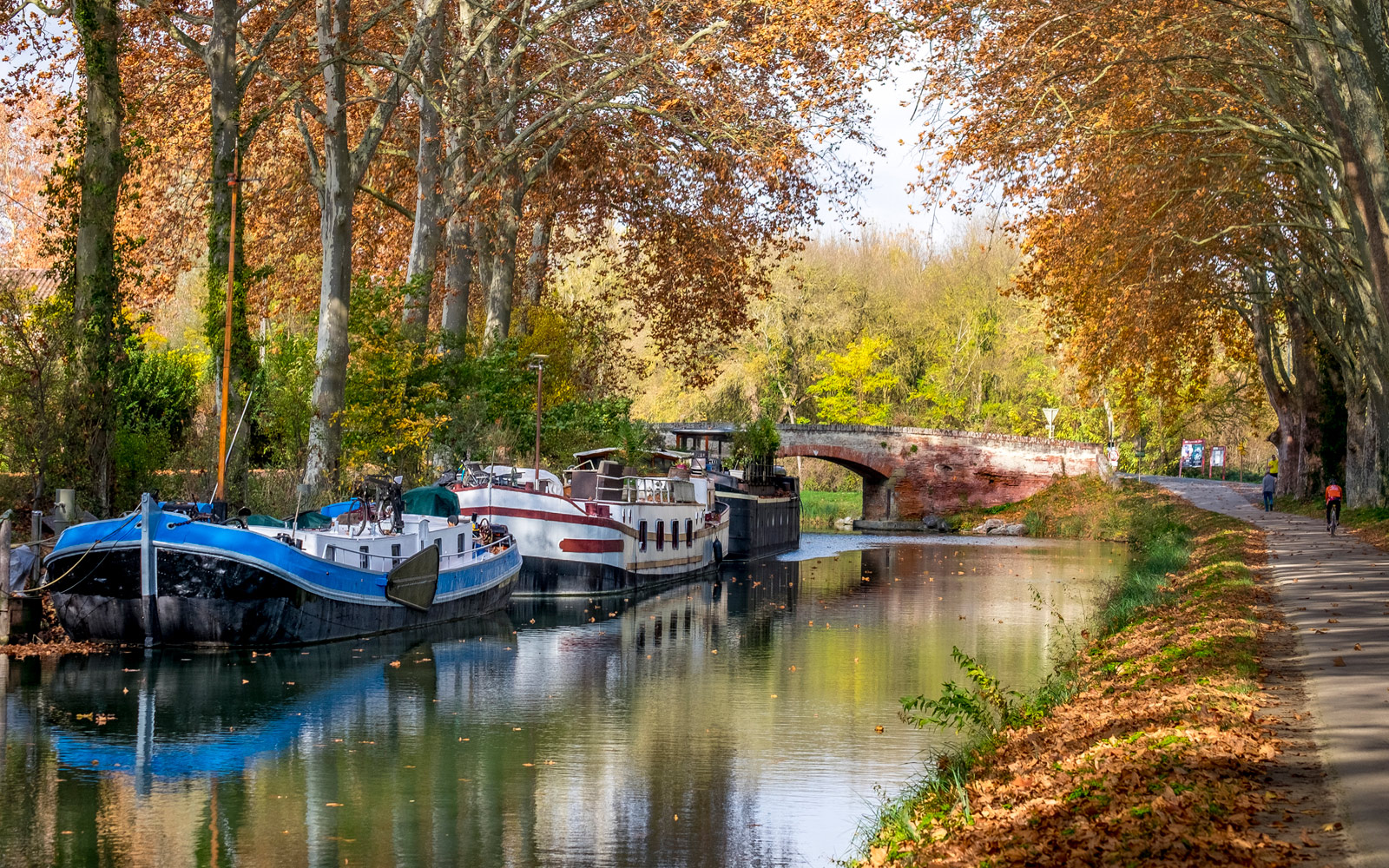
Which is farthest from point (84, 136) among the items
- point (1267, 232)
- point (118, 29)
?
point (1267, 232)

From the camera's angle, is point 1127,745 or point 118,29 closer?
point 1127,745

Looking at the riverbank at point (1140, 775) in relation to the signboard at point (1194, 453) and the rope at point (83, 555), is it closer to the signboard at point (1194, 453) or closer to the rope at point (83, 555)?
the rope at point (83, 555)

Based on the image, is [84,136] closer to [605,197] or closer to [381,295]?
[381,295]

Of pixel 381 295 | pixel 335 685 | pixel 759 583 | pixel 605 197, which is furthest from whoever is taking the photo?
pixel 605 197

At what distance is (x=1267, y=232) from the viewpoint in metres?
35.4

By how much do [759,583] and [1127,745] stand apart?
2846 cm

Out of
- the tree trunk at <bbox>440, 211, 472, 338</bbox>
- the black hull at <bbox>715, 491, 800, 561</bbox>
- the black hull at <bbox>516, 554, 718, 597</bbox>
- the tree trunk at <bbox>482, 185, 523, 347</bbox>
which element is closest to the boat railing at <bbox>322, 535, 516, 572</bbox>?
the black hull at <bbox>516, 554, 718, 597</bbox>

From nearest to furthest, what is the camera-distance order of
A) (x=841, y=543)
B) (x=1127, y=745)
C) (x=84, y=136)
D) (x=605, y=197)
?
(x=1127, y=745)
(x=84, y=136)
(x=605, y=197)
(x=841, y=543)

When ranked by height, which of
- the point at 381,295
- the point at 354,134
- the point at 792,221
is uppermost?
the point at 354,134

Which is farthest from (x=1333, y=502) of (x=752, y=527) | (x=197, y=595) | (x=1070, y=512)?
(x=1070, y=512)

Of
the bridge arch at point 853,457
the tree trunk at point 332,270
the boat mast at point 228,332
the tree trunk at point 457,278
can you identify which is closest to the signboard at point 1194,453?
the bridge arch at point 853,457

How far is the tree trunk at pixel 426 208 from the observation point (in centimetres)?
3309

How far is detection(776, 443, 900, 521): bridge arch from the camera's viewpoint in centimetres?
6688

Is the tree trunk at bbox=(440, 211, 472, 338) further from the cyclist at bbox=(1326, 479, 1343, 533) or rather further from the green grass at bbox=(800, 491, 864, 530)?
the green grass at bbox=(800, 491, 864, 530)
